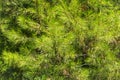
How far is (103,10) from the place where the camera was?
8.66 ft

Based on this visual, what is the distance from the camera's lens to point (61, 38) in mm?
2490

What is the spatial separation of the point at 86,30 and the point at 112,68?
436 millimetres

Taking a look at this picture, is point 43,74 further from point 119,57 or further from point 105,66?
point 119,57

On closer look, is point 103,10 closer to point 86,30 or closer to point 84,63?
point 86,30

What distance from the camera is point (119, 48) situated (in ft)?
8.87

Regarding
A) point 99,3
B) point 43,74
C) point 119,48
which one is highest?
point 99,3

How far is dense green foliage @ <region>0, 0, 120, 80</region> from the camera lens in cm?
252

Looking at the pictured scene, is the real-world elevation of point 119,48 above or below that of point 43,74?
above

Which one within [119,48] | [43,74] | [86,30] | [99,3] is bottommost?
[43,74]

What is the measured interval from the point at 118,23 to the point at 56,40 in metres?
0.59

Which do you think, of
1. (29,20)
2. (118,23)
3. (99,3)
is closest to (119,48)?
(118,23)

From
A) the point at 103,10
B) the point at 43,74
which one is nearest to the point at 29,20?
the point at 43,74

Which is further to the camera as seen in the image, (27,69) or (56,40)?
(27,69)

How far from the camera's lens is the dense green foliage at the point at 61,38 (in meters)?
2.52
